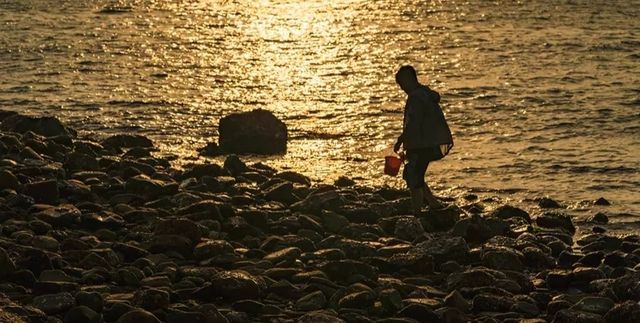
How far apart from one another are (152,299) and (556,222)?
257 inches

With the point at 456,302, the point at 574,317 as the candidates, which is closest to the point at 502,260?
the point at 456,302

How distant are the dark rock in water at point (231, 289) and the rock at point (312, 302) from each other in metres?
0.43

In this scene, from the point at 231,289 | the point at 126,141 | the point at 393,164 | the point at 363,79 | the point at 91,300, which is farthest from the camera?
the point at 363,79

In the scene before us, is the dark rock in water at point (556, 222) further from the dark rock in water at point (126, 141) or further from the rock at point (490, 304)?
the dark rock in water at point (126, 141)

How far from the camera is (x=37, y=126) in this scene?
2033 centimetres

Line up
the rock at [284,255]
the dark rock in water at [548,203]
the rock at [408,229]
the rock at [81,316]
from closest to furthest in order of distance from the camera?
the rock at [81,316] < the rock at [284,255] < the rock at [408,229] < the dark rock in water at [548,203]

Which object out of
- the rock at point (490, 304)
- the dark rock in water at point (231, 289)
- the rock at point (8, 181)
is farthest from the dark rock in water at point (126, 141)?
the rock at point (490, 304)

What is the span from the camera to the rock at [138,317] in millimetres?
10258

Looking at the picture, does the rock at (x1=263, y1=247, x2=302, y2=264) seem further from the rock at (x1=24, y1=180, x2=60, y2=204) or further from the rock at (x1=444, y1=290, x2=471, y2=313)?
the rock at (x1=24, y1=180, x2=60, y2=204)

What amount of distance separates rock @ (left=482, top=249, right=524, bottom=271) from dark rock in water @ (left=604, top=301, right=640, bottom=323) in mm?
2054

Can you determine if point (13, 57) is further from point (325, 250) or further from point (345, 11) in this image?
point (325, 250)

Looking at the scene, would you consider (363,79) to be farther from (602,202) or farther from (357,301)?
(357,301)

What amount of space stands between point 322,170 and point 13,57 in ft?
48.1

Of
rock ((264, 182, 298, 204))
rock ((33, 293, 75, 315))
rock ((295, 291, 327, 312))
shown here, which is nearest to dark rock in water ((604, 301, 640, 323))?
rock ((295, 291, 327, 312))
